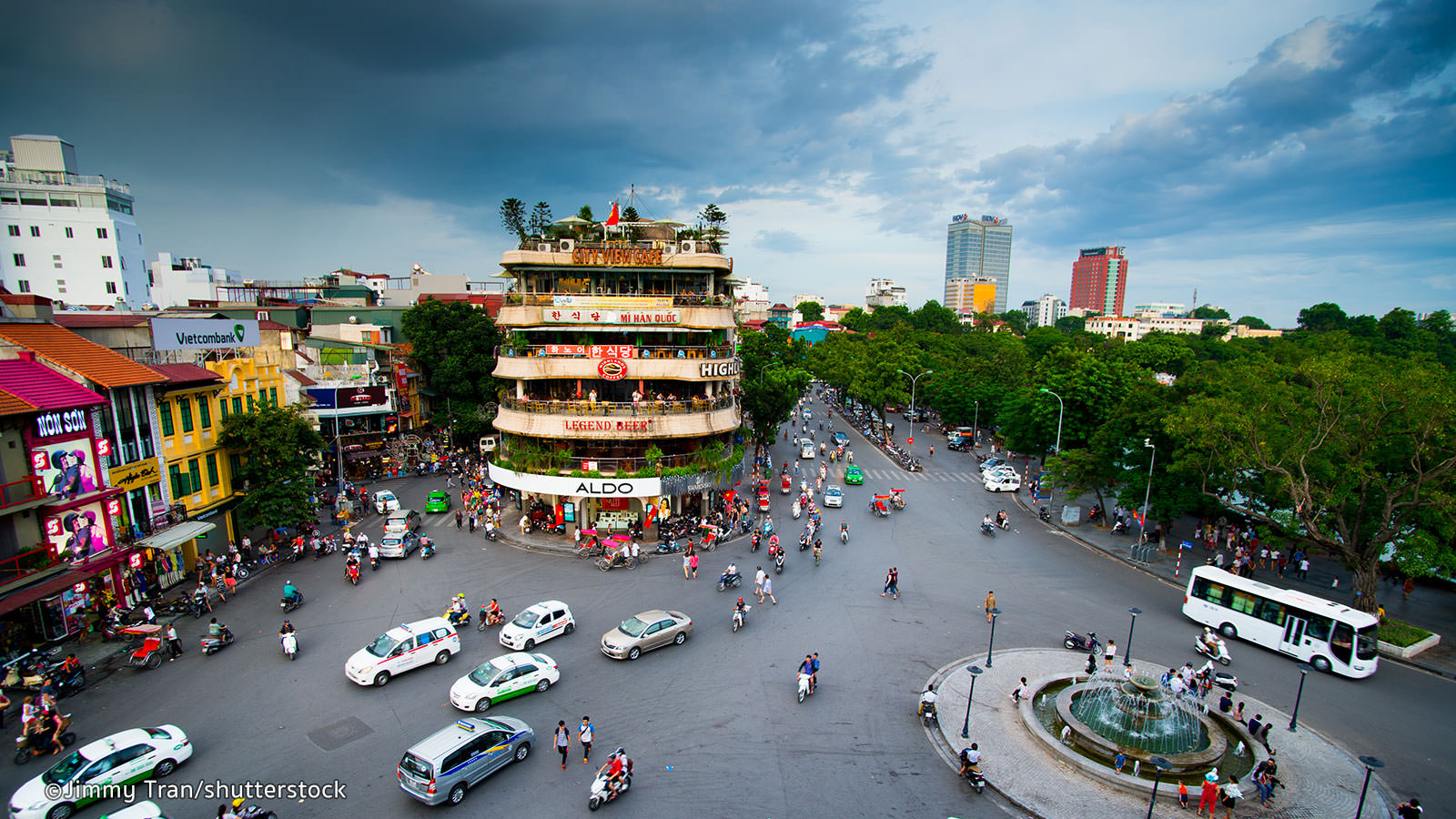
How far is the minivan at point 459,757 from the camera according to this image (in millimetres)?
13453

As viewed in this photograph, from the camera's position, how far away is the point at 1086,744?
1600 cm

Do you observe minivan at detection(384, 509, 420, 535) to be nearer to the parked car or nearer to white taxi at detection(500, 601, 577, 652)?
white taxi at detection(500, 601, 577, 652)

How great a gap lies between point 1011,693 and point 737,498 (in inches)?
913

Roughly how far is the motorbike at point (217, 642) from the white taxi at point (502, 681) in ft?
30.1

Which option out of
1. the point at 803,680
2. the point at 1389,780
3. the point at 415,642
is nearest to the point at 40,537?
the point at 415,642

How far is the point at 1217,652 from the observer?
20.9 metres

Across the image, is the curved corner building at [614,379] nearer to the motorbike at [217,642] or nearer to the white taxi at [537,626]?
the white taxi at [537,626]

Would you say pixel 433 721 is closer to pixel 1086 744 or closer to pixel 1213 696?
pixel 1086 744

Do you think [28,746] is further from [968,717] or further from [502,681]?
[968,717]

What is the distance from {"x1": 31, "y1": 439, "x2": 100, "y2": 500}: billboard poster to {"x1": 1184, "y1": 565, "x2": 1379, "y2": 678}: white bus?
41636mm

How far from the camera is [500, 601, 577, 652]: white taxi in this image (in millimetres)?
20984

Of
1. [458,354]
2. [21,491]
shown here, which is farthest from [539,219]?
[21,491]

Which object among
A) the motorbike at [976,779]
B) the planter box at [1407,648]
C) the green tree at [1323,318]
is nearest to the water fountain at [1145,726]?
the motorbike at [976,779]

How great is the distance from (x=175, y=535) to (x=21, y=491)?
17.5 feet
